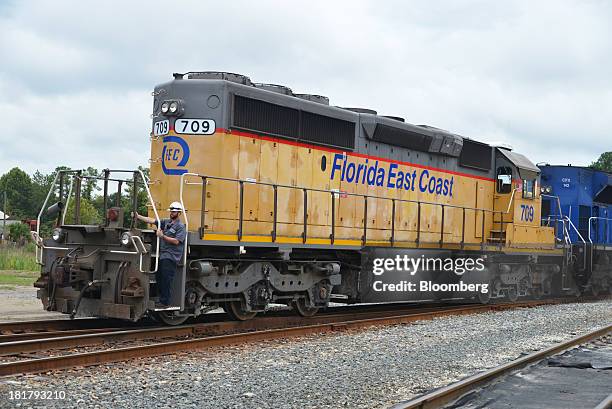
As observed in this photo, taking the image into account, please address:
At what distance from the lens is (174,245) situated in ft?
31.2

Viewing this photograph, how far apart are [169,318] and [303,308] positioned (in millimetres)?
2681

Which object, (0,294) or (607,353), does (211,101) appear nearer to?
(607,353)

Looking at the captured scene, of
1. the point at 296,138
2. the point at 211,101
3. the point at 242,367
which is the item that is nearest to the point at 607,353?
the point at 242,367

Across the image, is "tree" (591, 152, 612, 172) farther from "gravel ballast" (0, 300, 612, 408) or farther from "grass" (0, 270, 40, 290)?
"gravel ballast" (0, 300, 612, 408)

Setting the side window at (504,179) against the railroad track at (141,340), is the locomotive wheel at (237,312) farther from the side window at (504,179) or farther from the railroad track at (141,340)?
the side window at (504,179)

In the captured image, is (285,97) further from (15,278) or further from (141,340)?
(15,278)

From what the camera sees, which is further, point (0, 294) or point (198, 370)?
point (0, 294)

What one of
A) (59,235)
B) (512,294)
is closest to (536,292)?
(512,294)

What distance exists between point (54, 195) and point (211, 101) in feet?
10.1

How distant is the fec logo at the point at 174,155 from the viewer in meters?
10.9

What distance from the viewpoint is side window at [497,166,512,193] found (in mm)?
17322

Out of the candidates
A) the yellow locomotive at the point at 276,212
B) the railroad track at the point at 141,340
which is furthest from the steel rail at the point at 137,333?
the yellow locomotive at the point at 276,212

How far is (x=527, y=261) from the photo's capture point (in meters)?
17.3

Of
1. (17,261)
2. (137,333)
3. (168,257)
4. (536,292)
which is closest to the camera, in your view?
(137,333)
